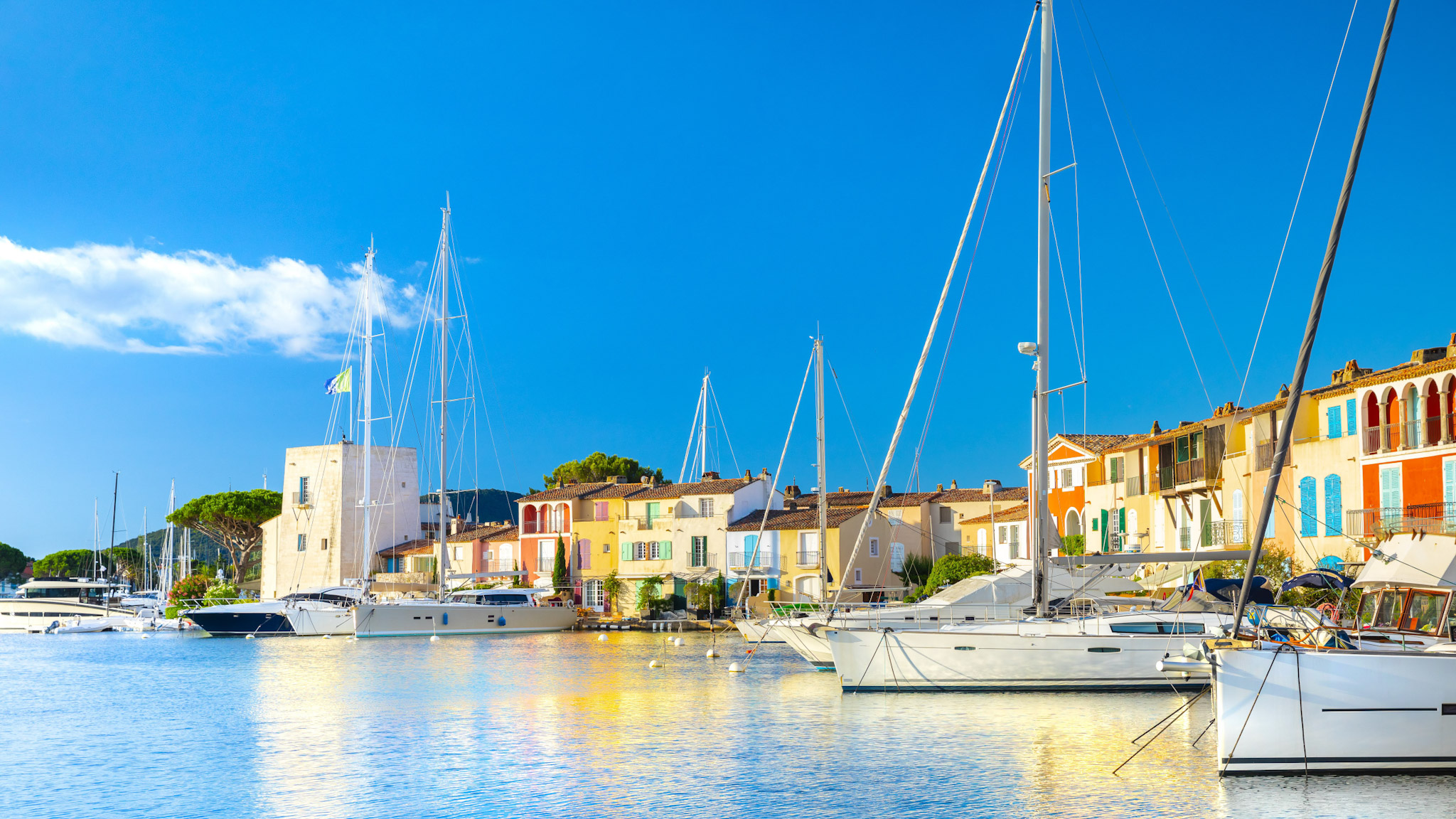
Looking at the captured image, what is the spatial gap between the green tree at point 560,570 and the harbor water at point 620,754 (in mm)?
43380

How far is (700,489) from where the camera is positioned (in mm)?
84250

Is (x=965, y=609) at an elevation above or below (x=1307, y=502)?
below

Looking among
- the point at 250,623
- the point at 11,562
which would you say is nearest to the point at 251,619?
the point at 250,623

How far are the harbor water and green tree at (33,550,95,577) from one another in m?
128

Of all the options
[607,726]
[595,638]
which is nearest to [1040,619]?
[607,726]

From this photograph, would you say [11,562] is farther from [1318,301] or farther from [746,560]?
[1318,301]

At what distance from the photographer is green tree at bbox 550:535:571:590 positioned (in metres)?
85.6

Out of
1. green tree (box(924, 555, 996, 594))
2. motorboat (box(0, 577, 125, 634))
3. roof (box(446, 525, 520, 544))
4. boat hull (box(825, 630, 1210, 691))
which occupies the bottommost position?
motorboat (box(0, 577, 125, 634))

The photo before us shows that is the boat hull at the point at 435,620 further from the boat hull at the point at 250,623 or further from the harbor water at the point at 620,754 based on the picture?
the harbor water at the point at 620,754

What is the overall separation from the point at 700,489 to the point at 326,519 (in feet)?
114

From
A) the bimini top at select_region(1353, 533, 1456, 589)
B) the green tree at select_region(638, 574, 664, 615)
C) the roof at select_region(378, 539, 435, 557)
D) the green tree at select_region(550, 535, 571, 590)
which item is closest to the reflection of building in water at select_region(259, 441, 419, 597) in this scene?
the roof at select_region(378, 539, 435, 557)

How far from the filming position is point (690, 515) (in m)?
83.6

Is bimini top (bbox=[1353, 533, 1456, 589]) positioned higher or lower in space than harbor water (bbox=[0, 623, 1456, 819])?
higher

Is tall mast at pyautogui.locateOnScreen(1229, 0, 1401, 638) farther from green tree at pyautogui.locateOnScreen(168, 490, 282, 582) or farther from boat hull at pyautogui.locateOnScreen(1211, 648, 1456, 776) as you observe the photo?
green tree at pyautogui.locateOnScreen(168, 490, 282, 582)
